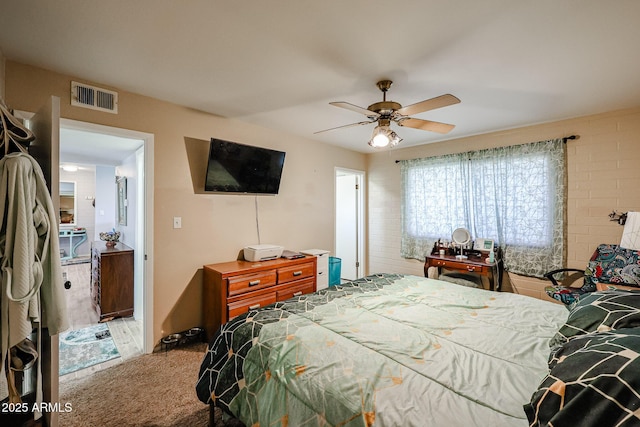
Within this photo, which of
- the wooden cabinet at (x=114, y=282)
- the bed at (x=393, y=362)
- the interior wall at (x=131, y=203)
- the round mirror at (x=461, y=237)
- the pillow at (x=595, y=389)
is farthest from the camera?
the round mirror at (x=461, y=237)

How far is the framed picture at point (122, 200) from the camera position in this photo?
421 centimetres

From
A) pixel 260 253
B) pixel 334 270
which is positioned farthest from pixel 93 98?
pixel 334 270

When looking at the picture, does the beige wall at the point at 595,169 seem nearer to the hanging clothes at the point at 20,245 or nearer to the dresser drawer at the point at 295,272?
the dresser drawer at the point at 295,272

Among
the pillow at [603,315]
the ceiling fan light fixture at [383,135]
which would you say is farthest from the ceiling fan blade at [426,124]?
the pillow at [603,315]

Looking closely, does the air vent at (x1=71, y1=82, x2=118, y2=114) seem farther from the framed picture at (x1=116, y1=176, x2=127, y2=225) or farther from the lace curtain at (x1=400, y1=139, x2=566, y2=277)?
the lace curtain at (x1=400, y1=139, x2=566, y2=277)

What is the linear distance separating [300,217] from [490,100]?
Result: 2.64 m

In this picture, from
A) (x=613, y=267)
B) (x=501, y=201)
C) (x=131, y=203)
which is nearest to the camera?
(x=613, y=267)

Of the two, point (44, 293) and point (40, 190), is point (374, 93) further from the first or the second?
point (44, 293)

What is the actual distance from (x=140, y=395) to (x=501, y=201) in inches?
168

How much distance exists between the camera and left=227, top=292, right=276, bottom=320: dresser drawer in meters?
2.73

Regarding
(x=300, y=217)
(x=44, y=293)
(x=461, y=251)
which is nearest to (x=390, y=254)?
(x=461, y=251)

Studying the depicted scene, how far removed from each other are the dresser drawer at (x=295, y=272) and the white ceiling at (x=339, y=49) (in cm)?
181

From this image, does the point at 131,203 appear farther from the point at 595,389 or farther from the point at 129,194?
the point at 595,389

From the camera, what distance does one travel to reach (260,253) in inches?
128
